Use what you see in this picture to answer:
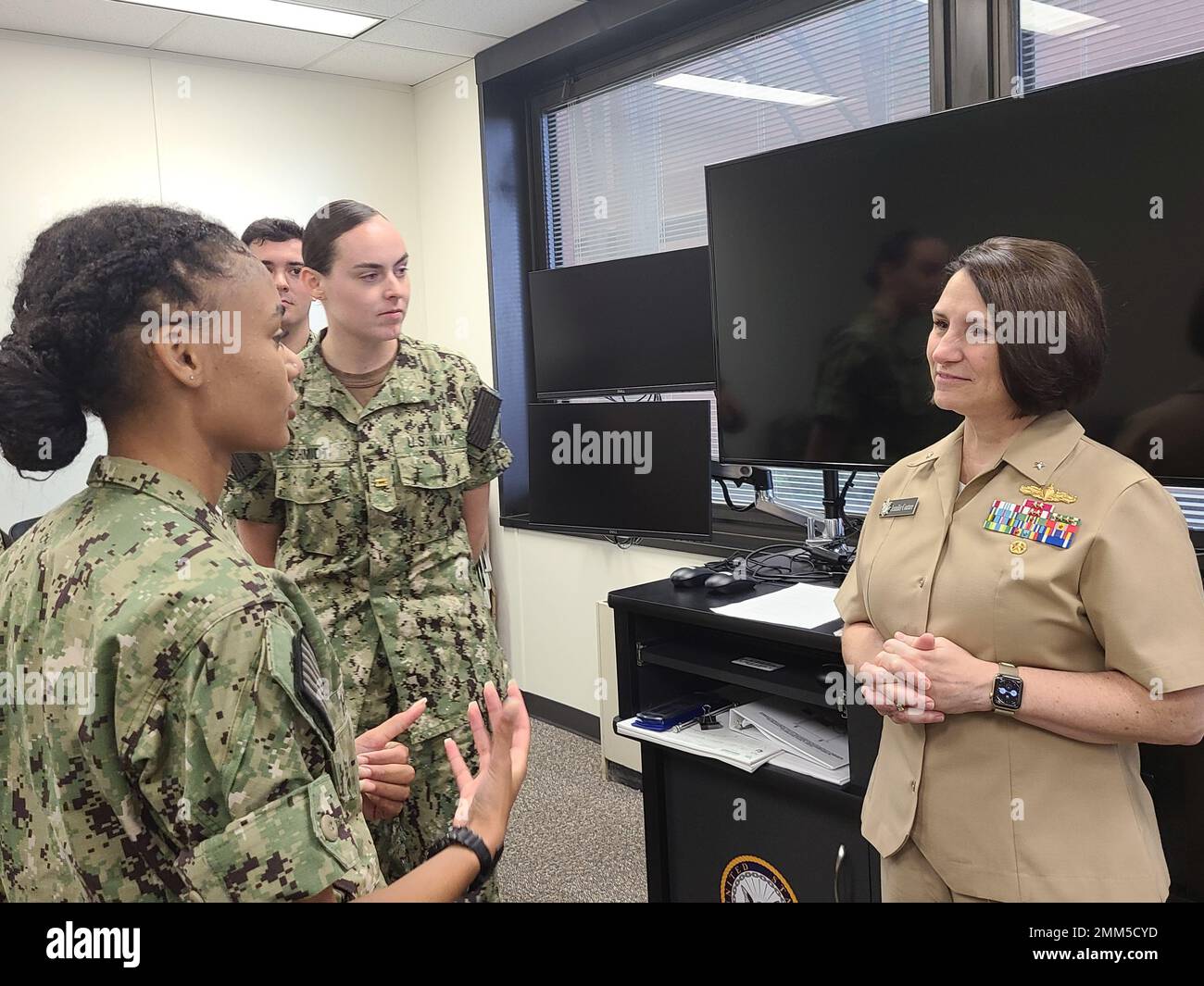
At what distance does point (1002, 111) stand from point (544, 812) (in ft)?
7.87

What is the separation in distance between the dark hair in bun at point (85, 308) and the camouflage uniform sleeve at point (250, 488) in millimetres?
999

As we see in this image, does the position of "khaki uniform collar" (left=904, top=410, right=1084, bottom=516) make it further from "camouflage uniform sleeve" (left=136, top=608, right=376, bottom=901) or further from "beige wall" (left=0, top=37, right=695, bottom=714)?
"beige wall" (left=0, top=37, right=695, bottom=714)

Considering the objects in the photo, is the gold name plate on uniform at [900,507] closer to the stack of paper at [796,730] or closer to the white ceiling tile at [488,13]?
the stack of paper at [796,730]

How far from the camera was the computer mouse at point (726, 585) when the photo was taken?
2.25m

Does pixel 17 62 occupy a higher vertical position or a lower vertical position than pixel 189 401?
higher

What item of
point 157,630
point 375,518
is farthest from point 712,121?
point 157,630

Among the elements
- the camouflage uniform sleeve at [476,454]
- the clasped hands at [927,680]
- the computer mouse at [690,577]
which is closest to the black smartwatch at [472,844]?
the clasped hands at [927,680]

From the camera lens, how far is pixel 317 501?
1942 mm

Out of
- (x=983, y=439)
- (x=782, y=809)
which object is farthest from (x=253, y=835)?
(x=782, y=809)

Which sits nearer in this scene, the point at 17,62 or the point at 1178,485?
the point at 1178,485

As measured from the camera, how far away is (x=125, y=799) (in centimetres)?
83

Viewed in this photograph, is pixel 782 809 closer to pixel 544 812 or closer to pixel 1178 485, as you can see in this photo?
pixel 1178 485

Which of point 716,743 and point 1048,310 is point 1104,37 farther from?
point 716,743
